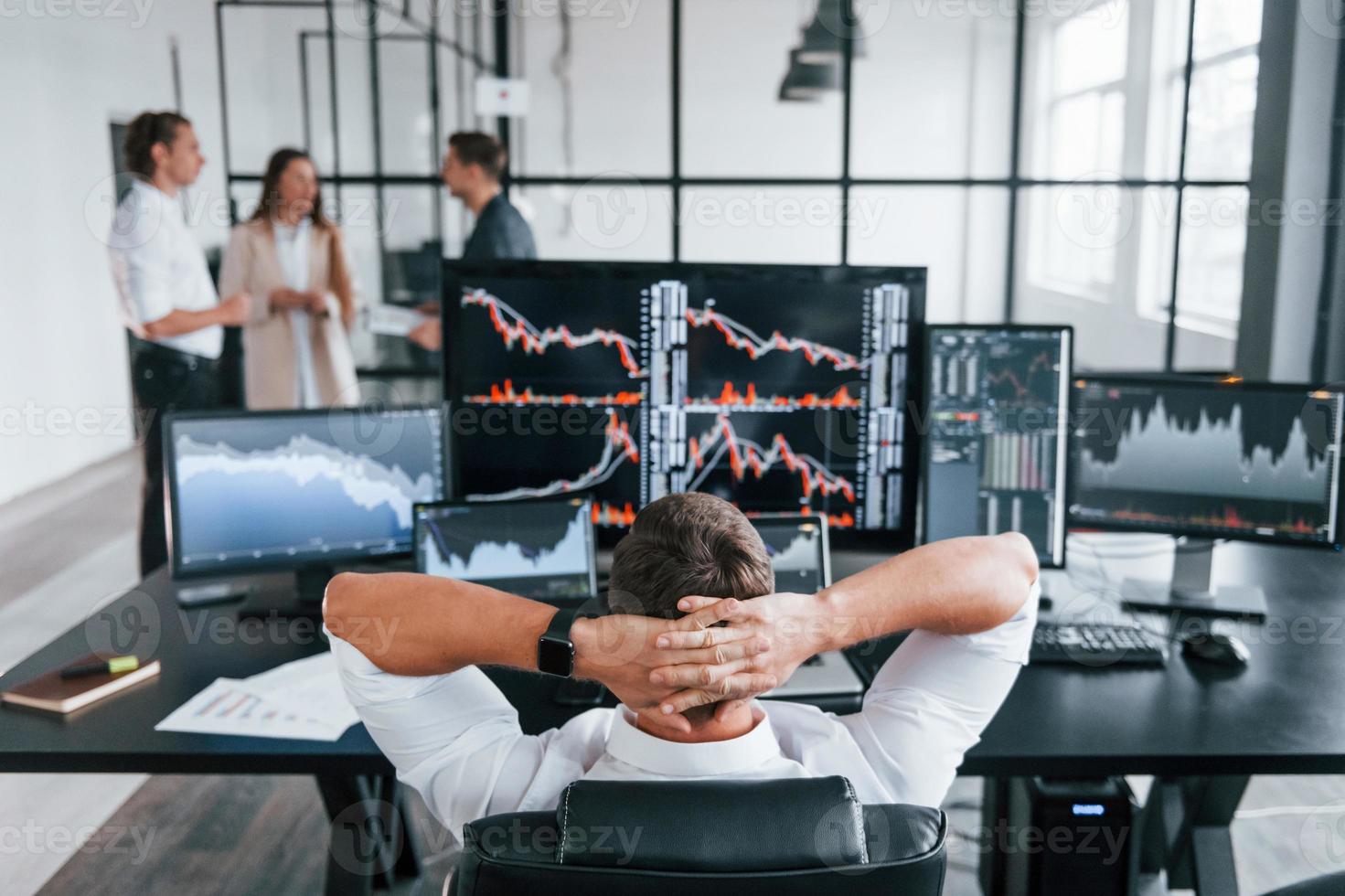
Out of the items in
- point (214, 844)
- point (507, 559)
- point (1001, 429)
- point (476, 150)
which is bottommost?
point (214, 844)

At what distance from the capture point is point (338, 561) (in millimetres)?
1952

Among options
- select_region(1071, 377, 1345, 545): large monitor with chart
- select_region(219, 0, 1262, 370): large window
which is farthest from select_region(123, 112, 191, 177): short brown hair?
select_region(1071, 377, 1345, 545): large monitor with chart

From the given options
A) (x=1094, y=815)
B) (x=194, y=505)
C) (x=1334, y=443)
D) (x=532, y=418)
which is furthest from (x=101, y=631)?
(x=1334, y=443)

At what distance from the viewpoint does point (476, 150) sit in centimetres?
359

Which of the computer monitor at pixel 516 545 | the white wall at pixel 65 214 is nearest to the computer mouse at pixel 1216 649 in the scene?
the computer monitor at pixel 516 545

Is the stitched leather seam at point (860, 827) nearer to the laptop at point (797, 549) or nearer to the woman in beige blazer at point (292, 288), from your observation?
the laptop at point (797, 549)

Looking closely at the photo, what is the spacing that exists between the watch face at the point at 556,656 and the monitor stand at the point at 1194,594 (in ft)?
4.26

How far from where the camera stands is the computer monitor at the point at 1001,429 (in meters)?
1.95

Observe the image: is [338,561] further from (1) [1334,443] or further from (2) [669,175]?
(2) [669,175]

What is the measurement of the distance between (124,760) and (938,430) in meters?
1.36

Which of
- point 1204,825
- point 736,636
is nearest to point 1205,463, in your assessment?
point 1204,825

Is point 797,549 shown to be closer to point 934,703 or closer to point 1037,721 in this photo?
point 1037,721

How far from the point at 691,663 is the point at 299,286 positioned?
10.3ft

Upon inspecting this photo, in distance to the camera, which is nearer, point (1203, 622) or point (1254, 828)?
point (1203, 622)
